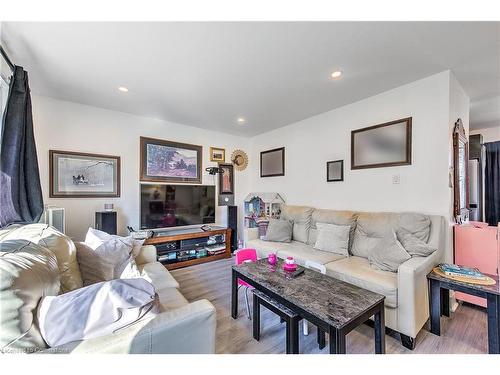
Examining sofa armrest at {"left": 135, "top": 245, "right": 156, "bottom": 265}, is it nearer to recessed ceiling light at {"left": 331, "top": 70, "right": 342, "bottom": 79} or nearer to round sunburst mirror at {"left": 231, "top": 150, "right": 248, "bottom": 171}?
round sunburst mirror at {"left": 231, "top": 150, "right": 248, "bottom": 171}

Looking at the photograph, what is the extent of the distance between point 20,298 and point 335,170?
3.18 metres

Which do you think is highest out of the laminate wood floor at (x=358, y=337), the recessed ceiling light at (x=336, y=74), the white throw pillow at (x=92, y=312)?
the recessed ceiling light at (x=336, y=74)

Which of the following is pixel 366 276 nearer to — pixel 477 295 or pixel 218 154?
pixel 477 295

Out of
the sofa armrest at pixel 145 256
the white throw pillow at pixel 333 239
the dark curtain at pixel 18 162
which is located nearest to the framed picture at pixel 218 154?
the sofa armrest at pixel 145 256

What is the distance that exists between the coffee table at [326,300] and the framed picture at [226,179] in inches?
95.9

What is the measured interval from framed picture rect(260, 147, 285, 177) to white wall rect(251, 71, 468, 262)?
120 millimetres

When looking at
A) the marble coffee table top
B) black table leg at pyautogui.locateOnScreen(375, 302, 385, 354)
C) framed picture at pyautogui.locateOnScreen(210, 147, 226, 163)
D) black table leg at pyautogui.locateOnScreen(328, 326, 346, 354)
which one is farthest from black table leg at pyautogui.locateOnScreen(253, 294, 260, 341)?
framed picture at pyautogui.locateOnScreen(210, 147, 226, 163)

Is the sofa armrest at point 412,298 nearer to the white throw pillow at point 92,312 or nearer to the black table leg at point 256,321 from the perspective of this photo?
the black table leg at point 256,321

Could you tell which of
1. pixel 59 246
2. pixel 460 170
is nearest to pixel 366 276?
pixel 460 170

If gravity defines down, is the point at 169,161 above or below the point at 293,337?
above

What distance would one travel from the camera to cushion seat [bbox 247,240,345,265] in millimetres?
2338

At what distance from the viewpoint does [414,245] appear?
6.32 feet

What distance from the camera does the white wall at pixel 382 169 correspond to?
214cm
